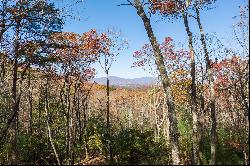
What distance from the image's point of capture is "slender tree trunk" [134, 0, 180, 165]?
1040 cm

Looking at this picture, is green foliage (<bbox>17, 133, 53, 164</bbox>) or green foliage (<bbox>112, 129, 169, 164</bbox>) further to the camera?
green foliage (<bbox>17, 133, 53, 164</bbox>)

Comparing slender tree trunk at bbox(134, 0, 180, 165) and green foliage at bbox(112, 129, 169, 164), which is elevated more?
slender tree trunk at bbox(134, 0, 180, 165)

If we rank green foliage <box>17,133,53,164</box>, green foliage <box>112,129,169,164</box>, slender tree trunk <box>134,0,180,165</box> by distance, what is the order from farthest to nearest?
green foliage <box>17,133,53,164</box>, green foliage <box>112,129,169,164</box>, slender tree trunk <box>134,0,180,165</box>

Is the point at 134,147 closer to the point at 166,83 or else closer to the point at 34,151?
the point at 34,151

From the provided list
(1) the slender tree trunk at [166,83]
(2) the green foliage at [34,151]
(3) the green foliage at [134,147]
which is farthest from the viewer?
(2) the green foliage at [34,151]

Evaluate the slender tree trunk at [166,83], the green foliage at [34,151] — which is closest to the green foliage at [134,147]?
the green foliage at [34,151]

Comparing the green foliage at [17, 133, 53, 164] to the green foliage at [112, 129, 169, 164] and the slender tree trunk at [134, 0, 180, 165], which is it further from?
the slender tree trunk at [134, 0, 180, 165]

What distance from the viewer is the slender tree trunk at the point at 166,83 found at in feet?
34.1

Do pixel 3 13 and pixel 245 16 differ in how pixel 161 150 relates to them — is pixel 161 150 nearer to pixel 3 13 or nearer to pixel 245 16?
pixel 245 16

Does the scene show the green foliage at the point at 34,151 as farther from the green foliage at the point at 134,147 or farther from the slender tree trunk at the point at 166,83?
the slender tree trunk at the point at 166,83

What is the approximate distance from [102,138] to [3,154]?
6.60 meters

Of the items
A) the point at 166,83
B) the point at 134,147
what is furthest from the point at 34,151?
the point at 166,83

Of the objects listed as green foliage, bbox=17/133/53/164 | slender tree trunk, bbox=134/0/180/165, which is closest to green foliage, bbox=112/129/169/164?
green foliage, bbox=17/133/53/164

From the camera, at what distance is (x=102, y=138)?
24.0 m
